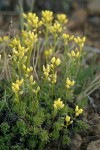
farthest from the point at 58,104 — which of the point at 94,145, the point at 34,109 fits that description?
the point at 94,145

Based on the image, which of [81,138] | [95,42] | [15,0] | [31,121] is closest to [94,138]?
[81,138]

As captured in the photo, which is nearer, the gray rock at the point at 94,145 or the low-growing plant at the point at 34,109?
the low-growing plant at the point at 34,109

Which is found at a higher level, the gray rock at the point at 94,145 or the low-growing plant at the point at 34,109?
the low-growing plant at the point at 34,109

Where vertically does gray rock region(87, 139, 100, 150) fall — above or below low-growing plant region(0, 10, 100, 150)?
below

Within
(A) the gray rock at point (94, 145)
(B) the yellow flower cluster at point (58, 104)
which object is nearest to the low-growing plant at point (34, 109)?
(B) the yellow flower cluster at point (58, 104)

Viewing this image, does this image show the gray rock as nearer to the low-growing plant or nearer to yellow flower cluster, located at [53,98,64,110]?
the low-growing plant

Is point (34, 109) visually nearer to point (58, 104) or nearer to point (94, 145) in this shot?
point (58, 104)

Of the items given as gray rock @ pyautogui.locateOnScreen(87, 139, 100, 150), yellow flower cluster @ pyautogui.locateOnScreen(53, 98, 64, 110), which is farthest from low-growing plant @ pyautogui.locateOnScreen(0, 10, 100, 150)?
gray rock @ pyautogui.locateOnScreen(87, 139, 100, 150)

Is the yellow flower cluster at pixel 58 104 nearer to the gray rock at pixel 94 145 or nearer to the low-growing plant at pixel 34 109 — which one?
the low-growing plant at pixel 34 109

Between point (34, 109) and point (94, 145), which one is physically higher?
point (34, 109)

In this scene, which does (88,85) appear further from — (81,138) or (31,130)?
(31,130)

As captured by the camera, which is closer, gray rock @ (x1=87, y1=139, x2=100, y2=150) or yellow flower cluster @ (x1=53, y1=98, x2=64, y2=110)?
yellow flower cluster @ (x1=53, y1=98, x2=64, y2=110)
